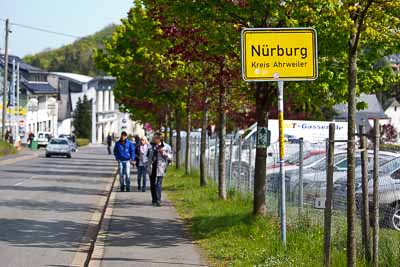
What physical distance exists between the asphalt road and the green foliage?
258 ft

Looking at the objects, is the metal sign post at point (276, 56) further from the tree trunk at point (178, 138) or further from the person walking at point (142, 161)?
the tree trunk at point (178, 138)

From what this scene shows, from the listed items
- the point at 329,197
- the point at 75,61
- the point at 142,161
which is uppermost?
the point at 75,61

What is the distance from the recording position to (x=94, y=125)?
115m

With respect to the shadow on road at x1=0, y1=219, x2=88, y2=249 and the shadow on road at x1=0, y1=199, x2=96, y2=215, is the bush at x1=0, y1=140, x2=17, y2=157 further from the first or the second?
the shadow on road at x1=0, y1=219, x2=88, y2=249

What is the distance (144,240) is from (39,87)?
8389 cm

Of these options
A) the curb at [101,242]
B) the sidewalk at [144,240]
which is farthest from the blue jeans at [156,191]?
the curb at [101,242]

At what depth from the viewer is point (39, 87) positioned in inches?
3725

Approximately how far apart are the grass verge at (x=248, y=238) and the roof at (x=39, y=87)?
72.4 metres

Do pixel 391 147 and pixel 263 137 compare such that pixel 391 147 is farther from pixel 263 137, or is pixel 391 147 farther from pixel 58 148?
pixel 58 148

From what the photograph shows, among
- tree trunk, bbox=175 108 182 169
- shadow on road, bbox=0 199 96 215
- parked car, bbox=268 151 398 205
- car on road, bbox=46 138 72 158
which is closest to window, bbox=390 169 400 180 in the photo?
parked car, bbox=268 151 398 205

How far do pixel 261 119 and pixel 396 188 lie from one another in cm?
382

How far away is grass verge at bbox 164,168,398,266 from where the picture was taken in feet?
32.9

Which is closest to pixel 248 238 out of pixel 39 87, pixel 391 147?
pixel 391 147

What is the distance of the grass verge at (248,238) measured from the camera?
395 inches
